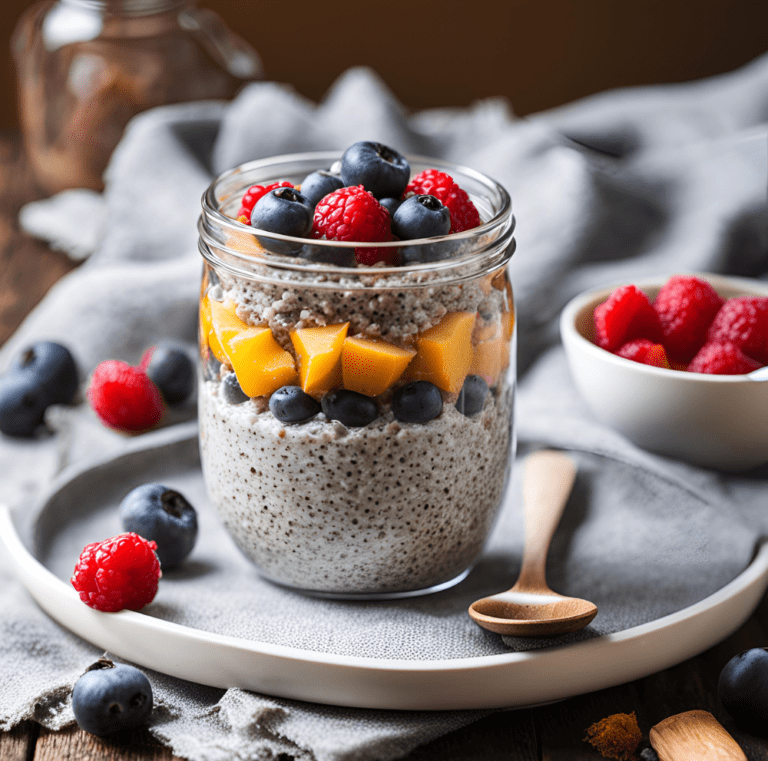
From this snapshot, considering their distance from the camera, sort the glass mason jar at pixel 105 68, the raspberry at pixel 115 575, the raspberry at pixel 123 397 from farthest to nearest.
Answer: the glass mason jar at pixel 105 68 → the raspberry at pixel 123 397 → the raspberry at pixel 115 575

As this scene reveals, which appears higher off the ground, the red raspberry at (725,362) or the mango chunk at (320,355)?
the mango chunk at (320,355)

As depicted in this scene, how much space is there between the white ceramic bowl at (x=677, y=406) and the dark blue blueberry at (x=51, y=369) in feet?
2.41

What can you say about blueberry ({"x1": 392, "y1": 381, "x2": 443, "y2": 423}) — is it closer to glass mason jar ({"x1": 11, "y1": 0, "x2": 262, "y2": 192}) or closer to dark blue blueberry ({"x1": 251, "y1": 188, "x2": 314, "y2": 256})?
dark blue blueberry ({"x1": 251, "y1": 188, "x2": 314, "y2": 256})

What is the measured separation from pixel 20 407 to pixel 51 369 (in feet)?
0.27

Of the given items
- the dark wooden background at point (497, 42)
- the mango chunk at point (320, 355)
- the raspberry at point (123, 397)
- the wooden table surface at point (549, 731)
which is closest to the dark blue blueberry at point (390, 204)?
the mango chunk at point (320, 355)

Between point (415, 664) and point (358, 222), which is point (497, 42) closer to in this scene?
point (358, 222)

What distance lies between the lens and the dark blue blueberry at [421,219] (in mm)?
800

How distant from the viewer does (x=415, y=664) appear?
763mm

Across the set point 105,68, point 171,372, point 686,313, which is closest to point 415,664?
point 686,313

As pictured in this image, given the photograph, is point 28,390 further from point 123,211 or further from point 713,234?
point 713,234

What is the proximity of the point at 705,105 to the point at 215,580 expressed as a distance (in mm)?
1374

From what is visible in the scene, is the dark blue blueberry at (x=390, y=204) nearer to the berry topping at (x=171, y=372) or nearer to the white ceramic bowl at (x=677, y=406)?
the white ceramic bowl at (x=677, y=406)

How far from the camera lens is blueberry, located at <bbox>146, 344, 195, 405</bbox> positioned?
1344 mm

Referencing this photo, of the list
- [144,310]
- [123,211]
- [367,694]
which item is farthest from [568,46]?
[367,694]
